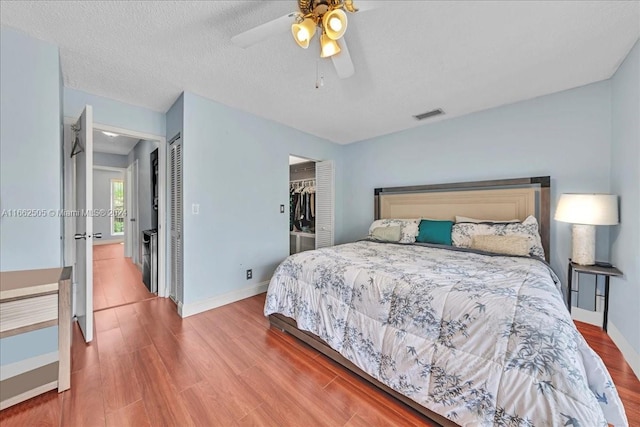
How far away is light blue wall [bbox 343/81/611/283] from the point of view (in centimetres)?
244

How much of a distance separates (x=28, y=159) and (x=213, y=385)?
82.0 inches

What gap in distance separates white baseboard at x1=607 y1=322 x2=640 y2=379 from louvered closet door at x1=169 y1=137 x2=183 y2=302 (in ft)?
12.7

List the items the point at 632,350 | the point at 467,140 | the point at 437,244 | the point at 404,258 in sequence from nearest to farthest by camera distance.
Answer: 1. the point at 632,350
2. the point at 404,258
3. the point at 437,244
4. the point at 467,140

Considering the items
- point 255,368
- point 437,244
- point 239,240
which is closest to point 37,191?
point 239,240

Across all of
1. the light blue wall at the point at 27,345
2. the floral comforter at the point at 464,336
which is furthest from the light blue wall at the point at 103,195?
the floral comforter at the point at 464,336

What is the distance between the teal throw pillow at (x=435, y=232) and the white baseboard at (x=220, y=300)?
87.5 inches

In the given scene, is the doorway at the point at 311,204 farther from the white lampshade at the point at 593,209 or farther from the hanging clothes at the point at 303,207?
the white lampshade at the point at 593,209

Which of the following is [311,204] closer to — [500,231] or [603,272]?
[500,231]

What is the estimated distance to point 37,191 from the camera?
180cm

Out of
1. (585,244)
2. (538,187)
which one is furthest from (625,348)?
(538,187)

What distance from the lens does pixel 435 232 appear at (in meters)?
3.05

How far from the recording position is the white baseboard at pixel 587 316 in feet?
7.86

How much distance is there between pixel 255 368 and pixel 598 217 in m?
3.07

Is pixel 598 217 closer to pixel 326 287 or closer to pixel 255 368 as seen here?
pixel 326 287
